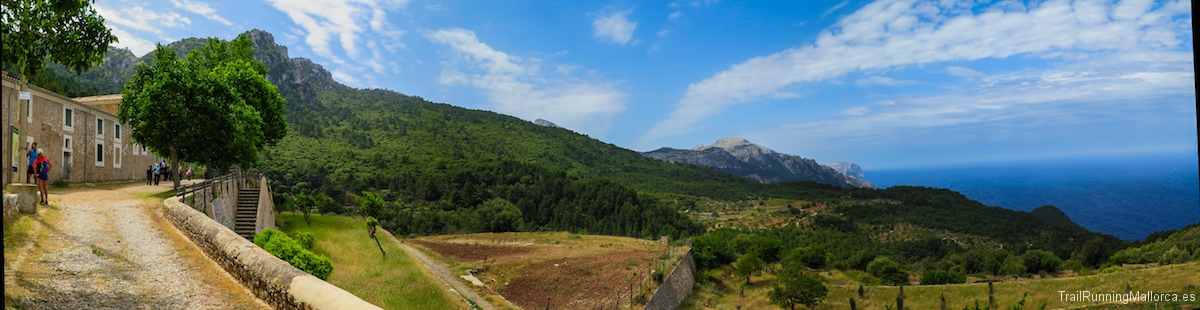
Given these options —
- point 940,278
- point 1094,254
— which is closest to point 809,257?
point 940,278

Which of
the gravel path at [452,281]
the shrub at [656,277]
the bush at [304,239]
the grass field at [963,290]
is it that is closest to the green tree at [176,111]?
the bush at [304,239]

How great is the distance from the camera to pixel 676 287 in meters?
36.8

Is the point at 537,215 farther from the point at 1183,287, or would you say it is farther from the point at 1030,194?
the point at 1030,194

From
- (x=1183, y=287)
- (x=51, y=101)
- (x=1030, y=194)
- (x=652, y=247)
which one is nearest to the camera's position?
(x=1183, y=287)

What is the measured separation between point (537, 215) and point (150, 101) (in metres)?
73.5

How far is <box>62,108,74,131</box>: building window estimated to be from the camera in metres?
26.0

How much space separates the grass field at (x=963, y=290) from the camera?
25.7 meters

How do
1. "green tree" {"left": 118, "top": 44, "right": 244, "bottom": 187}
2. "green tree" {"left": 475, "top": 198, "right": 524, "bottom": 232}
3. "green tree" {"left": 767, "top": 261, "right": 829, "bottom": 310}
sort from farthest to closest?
"green tree" {"left": 475, "top": 198, "right": 524, "bottom": 232}, "green tree" {"left": 767, "top": 261, "right": 829, "bottom": 310}, "green tree" {"left": 118, "top": 44, "right": 244, "bottom": 187}

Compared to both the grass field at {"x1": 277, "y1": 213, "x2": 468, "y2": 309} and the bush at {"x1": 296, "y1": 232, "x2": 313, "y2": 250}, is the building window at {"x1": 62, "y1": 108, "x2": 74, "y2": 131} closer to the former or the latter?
the grass field at {"x1": 277, "y1": 213, "x2": 468, "y2": 309}

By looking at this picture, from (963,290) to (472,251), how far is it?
36011mm

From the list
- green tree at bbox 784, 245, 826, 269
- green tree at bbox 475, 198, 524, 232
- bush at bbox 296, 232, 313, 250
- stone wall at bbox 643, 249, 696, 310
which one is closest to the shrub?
stone wall at bbox 643, 249, 696, 310

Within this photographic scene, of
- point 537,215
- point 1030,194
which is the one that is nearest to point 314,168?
point 537,215

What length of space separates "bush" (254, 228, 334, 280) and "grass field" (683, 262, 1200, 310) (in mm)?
25164

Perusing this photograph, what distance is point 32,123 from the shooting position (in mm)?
23391
